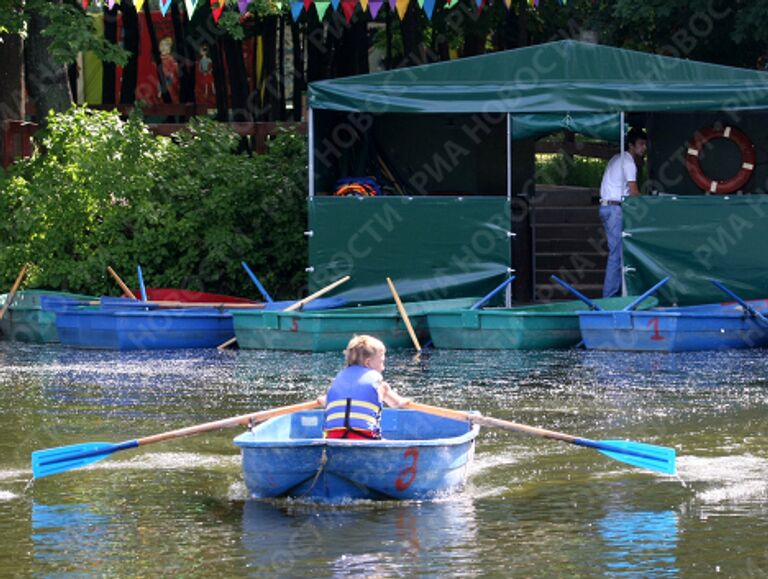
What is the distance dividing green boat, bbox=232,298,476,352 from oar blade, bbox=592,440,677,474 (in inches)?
373

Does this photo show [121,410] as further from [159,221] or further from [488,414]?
[159,221]

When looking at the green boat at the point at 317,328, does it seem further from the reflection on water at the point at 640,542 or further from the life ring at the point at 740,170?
the reflection on water at the point at 640,542

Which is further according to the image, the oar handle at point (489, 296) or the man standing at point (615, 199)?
the man standing at point (615, 199)

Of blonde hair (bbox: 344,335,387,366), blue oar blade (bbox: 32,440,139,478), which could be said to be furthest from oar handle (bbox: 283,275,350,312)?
blonde hair (bbox: 344,335,387,366)

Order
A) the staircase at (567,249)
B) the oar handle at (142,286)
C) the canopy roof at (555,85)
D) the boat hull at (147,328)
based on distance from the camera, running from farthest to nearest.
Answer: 1. the staircase at (567,249)
2. the oar handle at (142,286)
3. the canopy roof at (555,85)
4. the boat hull at (147,328)

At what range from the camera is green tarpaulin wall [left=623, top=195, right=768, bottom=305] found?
77.0ft

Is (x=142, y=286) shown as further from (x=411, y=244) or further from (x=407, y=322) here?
(x=407, y=322)

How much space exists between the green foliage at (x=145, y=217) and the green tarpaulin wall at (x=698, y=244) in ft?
17.2

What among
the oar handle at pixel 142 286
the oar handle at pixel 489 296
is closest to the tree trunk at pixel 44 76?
the oar handle at pixel 142 286

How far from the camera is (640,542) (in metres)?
11.3

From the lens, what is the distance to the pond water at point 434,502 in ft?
35.7

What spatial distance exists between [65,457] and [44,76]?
16.3 metres

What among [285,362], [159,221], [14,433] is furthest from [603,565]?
[159,221]

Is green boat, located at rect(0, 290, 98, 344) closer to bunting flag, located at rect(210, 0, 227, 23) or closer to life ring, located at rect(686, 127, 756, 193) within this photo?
bunting flag, located at rect(210, 0, 227, 23)
